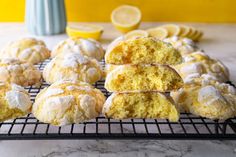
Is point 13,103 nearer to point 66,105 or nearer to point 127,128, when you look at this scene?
point 66,105

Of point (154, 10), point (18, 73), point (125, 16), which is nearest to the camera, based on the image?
point (18, 73)

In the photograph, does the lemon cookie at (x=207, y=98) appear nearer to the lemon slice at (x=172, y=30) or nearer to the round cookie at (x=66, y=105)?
the round cookie at (x=66, y=105)

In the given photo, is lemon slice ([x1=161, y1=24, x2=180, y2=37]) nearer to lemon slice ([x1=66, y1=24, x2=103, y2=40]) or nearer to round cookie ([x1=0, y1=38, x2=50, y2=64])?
lemon slice ([x1=66, y1=24, x2=103, y2=40])

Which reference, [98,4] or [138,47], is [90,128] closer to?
[138,47]

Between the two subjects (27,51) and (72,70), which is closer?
(72,70)

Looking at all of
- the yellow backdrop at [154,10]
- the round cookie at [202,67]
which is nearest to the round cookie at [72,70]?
→ the round cookie at [202,67]

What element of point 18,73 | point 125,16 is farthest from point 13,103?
point 125,16

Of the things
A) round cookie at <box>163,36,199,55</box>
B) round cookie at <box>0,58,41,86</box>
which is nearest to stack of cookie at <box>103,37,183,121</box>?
round cookie at <box>0,58,41,86</box>
